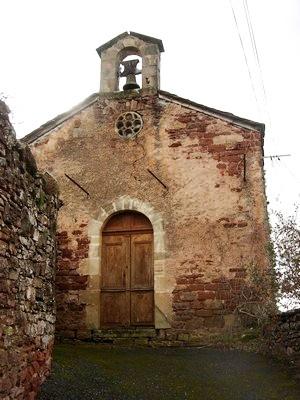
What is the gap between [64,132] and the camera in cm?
1041

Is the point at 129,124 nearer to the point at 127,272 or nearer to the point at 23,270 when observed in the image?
the point at 127,272

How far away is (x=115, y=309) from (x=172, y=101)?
4571mm

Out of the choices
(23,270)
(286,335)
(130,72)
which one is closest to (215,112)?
(130,72)

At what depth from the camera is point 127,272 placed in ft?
30.9

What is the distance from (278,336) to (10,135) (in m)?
5.41

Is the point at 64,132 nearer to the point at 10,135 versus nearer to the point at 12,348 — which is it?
the point at 10,135

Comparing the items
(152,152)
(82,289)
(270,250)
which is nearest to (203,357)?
(270,250)

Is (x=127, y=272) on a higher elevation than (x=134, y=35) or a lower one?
lower

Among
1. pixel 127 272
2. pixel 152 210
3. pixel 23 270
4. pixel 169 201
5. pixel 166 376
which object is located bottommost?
pixel 166 376

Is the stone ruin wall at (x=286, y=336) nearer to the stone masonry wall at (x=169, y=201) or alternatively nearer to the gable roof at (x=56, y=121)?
the stone masonry wall at (x=169, y=201)

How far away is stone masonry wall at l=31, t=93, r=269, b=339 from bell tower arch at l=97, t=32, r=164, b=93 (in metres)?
0.39

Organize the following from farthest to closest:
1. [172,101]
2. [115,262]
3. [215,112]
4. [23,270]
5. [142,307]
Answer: [172,101] < [215,112] < [115,262] < [142,307] < [23,270]

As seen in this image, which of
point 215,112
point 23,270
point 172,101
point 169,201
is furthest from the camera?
point 172,101

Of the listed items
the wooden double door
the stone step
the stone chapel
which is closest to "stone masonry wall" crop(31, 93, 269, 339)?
the stone chapel
